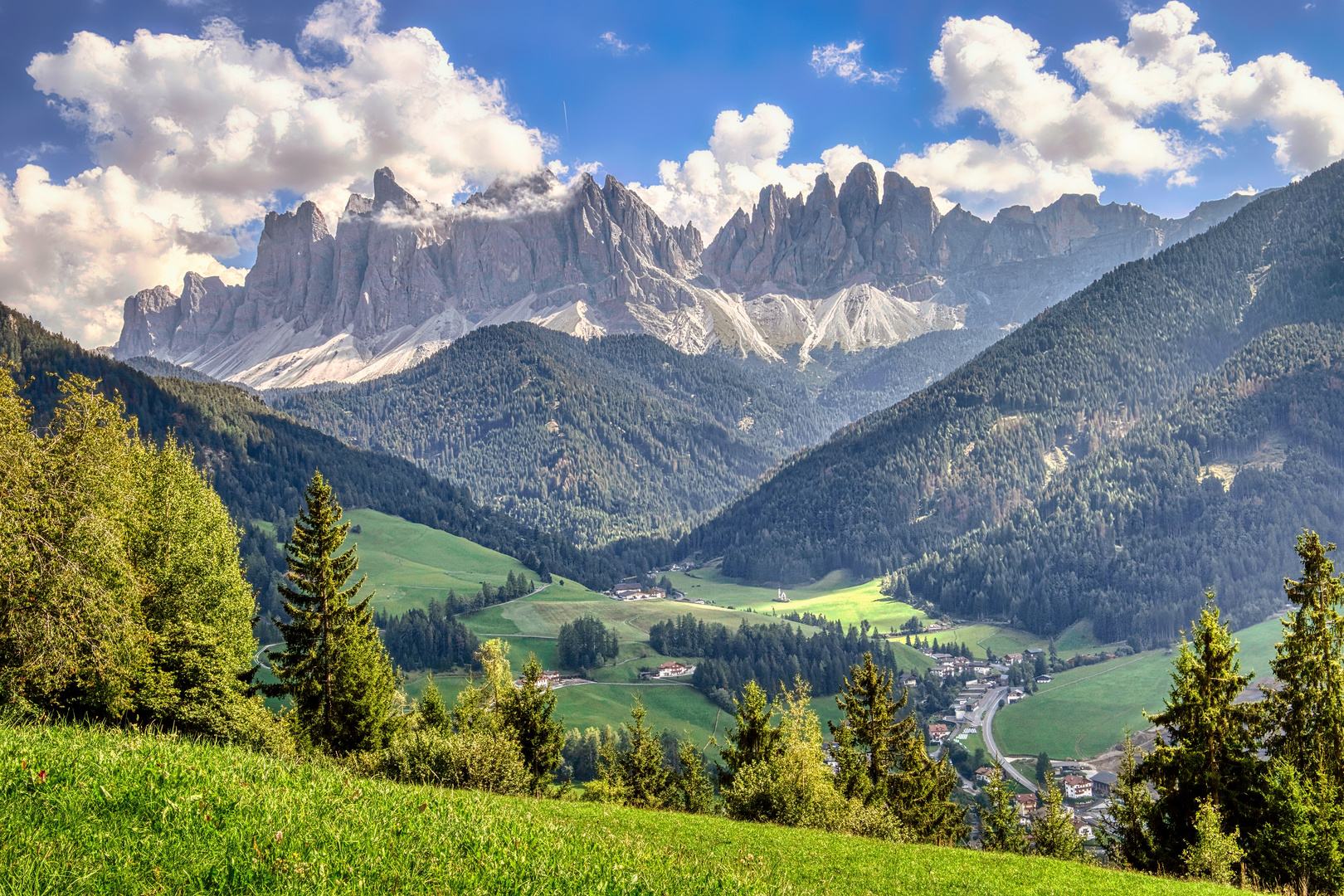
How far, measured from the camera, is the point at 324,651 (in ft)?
144

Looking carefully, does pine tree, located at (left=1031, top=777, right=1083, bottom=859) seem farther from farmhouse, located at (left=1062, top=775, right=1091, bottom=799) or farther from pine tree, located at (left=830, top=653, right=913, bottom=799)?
farmhouse, located at (left=1062, top=775, right=1091, bottom=799)

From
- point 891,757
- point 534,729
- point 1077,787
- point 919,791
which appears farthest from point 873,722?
point 1077,787

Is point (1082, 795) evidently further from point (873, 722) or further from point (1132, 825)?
point (1132, 825)

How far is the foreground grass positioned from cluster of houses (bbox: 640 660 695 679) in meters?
164

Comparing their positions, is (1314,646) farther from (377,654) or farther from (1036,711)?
(1036,711)

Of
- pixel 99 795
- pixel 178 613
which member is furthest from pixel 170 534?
pixel 99 795

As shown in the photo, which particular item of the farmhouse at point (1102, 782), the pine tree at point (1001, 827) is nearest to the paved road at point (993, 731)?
the farmhouse at point (1102, 782)

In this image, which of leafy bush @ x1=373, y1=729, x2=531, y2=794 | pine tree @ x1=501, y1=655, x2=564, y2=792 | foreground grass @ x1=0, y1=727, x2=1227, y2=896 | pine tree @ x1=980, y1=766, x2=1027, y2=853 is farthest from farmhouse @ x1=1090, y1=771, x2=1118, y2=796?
foreground grass @ x1=0, y1=727, x2=1227, y2=896

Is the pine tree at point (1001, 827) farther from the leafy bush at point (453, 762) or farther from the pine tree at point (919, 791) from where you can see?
the leafy bush at point (453, 762)

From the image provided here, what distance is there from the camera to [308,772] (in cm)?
1198

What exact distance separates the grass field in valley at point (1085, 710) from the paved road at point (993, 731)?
1.49 metres

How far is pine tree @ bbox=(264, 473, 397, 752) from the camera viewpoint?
43.5m

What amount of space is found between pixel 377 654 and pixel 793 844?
30.0 metres

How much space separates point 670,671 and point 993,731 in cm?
6946
